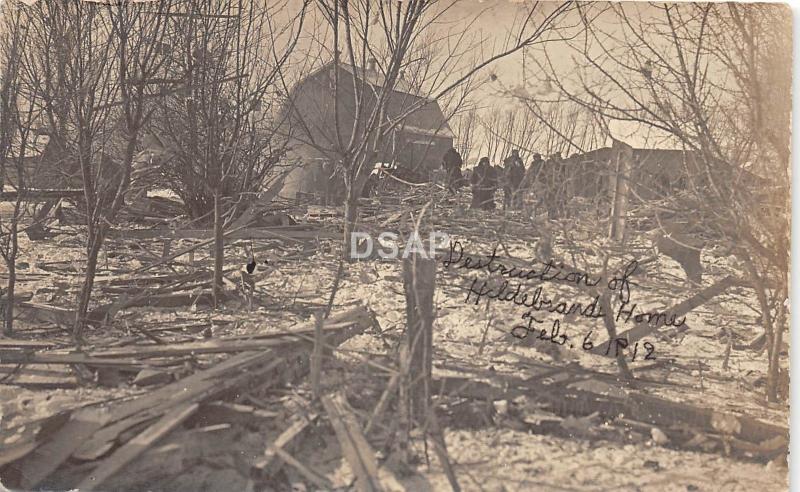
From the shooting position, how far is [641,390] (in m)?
3.32

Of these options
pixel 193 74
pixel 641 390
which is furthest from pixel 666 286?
pixel 193 74

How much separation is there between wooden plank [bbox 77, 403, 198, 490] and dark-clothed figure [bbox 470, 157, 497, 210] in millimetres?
2282

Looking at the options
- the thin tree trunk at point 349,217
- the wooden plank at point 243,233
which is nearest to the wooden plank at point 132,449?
the thin tree trunk at point 349,217

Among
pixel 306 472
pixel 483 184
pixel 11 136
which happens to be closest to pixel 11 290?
pixel 11 136

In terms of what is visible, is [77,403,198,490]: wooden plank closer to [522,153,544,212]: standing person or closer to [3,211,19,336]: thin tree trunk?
[3,211,19,336]: thin tree trunk

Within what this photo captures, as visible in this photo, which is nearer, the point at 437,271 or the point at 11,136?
the point at 437,271

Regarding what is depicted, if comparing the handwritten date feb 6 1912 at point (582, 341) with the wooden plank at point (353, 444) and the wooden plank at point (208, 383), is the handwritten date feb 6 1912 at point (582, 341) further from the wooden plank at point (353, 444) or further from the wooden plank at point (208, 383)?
the wooden plank at point (353, 444)

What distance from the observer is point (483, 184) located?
4484 mm

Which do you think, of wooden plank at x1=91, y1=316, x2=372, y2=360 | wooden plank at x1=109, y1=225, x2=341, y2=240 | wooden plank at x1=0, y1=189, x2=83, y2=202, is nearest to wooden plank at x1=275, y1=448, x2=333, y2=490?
wooden plank at x1=91, y1=316, x2=372, y2=360

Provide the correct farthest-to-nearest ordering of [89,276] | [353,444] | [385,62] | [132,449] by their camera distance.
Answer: [385,62], [89,276], [353,444], [132,449]

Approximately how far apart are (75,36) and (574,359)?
3.90 meters

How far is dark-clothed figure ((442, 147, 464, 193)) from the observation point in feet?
15.0

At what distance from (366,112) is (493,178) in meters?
1.15

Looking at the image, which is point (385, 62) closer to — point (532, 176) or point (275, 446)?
point (532, 176)
